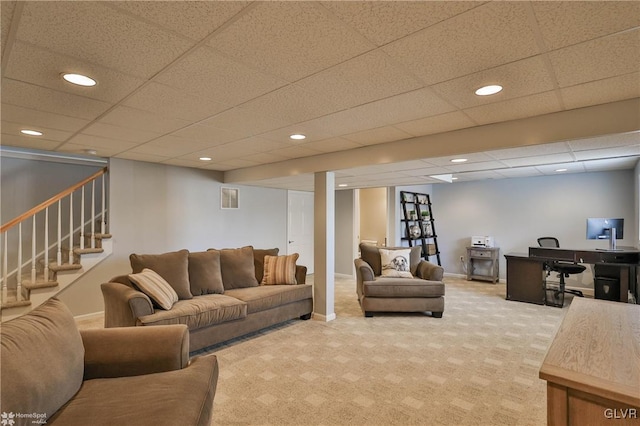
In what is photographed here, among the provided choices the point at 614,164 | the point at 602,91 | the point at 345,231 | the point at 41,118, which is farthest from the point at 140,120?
the point at 614,164

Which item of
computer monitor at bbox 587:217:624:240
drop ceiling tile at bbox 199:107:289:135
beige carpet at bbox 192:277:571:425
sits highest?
drop ceiling tile at bbox 199:107:289:135

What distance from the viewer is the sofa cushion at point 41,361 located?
127cm

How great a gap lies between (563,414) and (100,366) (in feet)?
7.19

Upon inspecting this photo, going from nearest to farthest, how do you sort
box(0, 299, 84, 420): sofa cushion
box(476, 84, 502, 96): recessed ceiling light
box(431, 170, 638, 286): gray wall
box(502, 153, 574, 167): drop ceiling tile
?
box(0, 299, 84, 420): sofa cushion, box(476, 84, 502, 96): recessed ceiling light, box(502, 153, 574, 167): drop ceiling tile, box(431, 170, 638, 286): gray wall

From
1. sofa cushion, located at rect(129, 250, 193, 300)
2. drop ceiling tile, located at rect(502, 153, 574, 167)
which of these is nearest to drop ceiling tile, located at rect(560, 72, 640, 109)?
drop ceiling tile, located at rect(502, 153, 574, 167)

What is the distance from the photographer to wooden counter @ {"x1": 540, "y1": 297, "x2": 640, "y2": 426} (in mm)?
1011

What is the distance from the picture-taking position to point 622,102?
7.75ft

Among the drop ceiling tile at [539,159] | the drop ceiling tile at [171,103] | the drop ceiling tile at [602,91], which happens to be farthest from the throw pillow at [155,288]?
the drop ceiling tile at [539,159]

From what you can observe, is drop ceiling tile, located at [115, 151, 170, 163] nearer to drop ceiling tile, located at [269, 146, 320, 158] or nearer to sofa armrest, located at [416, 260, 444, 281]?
drop ceiling tile, located at [269, 146, 320, 158]

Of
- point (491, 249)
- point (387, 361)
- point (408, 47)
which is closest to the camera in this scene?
point (408, 47)

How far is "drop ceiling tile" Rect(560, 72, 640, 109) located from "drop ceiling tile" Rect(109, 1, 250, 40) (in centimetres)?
221

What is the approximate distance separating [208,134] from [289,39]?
2.04m

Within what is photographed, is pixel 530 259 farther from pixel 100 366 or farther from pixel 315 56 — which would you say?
pixel 100 366

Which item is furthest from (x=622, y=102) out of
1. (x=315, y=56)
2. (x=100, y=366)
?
(x=100, y=366)
